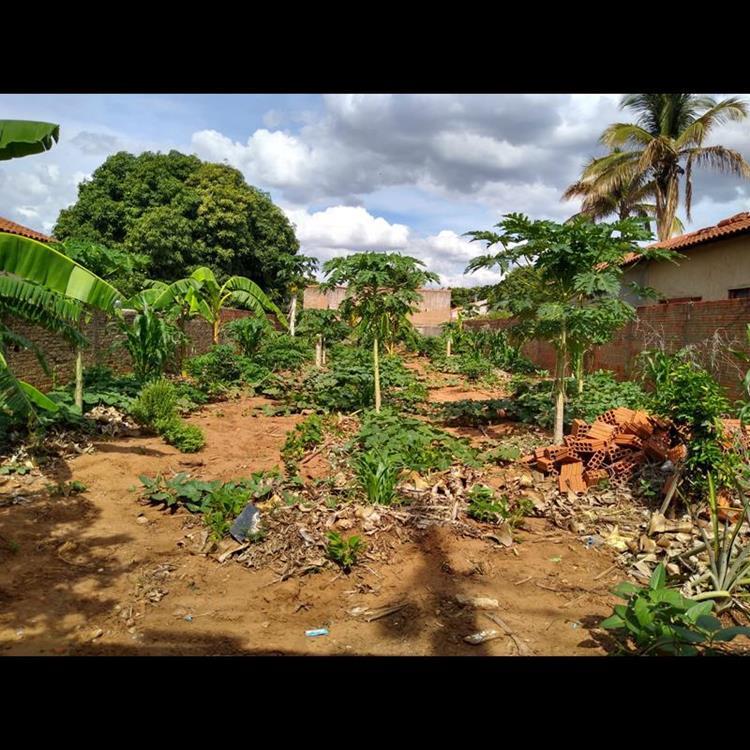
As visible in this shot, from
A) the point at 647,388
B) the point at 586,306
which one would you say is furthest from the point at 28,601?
the point at 647,388

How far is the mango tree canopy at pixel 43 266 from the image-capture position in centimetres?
397

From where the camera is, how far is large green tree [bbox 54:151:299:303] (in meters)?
18.7

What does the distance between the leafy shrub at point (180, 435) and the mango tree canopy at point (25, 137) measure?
400 centimetres

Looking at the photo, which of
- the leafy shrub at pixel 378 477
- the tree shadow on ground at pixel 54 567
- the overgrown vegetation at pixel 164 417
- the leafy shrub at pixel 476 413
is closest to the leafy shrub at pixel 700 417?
the leafy shrub at pixel 378 477

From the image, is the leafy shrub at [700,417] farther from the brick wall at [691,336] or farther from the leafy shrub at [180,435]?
the leafy shrub at [180,435]

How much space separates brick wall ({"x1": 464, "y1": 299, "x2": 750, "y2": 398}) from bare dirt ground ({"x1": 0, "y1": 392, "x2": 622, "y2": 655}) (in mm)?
4145

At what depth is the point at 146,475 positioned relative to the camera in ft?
19.4

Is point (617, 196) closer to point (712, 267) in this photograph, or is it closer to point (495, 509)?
point (712, 267)

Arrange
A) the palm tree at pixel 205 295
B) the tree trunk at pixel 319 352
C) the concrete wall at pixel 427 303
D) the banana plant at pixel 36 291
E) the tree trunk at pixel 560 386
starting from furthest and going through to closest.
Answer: the concrete wall at pixel 427 303
the tree trunk at pixel 319 352
the palm tree at pixel 205 295
the tree trunk at pixel 560 386
the banana plant at pixel 36 291

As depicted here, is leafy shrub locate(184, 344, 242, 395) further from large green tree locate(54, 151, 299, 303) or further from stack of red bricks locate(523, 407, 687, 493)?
large green tree locate(54, 151, 299, 303)

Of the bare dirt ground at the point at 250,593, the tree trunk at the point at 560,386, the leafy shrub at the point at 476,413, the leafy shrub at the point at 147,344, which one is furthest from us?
the leafy shrub at the point at 147,344

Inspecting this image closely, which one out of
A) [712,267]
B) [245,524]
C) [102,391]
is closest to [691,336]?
[712,267]
